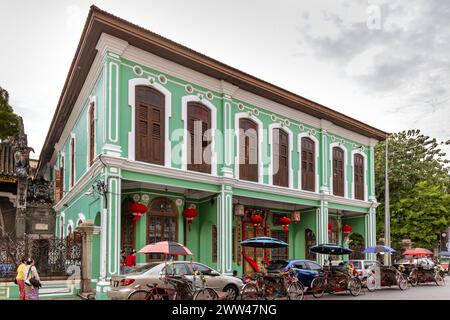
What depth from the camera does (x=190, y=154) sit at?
1967cm

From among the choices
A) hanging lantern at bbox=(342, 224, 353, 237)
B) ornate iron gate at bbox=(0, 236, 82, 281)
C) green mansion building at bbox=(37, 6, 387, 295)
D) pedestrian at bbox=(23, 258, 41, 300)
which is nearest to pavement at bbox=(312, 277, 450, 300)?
green mansion building at bbox=(37, 6, 387, 295)

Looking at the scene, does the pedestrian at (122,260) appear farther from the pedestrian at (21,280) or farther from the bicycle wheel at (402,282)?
the bicycle wheel at (402,282)

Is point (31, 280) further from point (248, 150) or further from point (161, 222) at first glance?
point (248, 150)

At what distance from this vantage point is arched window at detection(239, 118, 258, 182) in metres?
21.9

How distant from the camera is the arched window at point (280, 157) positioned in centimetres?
2358

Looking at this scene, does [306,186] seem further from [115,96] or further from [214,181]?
[115,96]

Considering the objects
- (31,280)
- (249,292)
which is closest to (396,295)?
(249,292)

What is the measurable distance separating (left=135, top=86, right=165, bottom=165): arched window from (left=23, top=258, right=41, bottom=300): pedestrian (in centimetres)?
521

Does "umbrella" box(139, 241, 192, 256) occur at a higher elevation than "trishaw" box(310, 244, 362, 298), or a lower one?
higher

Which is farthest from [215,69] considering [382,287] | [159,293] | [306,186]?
[382,287]

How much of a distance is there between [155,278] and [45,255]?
5.27m

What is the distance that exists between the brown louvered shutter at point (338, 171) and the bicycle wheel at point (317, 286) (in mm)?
9070

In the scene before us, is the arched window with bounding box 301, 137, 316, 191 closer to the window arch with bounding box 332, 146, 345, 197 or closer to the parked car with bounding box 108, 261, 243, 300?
the window arch with bounding box 332, 146, 345, 197
